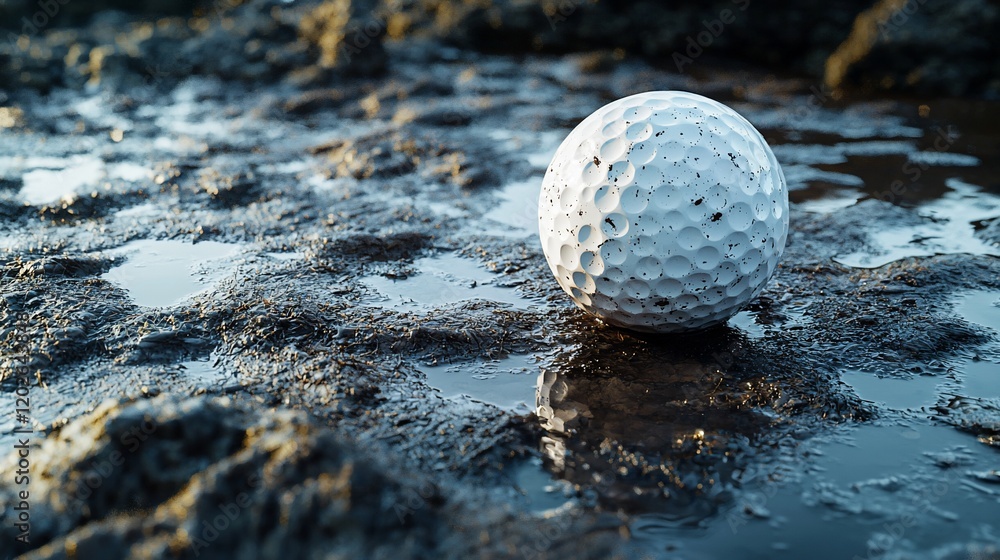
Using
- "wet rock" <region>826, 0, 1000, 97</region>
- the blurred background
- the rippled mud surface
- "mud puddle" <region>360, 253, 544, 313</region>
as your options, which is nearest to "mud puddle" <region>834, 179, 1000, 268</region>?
the rippled mud surface

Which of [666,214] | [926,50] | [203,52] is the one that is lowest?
[203,52]

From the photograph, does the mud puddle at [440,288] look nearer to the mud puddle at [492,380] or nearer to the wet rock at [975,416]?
the mud puddle at [492,380]

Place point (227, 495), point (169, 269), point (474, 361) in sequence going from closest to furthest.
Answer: point (227, 495) < point (474, 361) < point (169, 269)

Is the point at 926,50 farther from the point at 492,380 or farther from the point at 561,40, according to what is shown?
the point at 492,380

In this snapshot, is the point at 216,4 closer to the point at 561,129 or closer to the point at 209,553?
the point at 561,129

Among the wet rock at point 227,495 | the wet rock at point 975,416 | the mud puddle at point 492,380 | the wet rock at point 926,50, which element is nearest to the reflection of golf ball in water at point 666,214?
the mud puddle at point 492,380

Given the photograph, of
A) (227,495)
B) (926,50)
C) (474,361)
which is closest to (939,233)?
(474,361)

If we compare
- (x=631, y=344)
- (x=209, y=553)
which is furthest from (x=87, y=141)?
(x=209, y=553)
